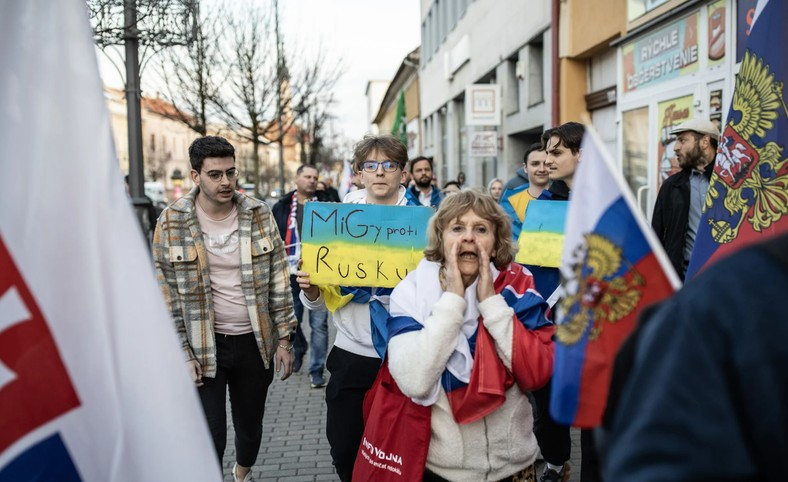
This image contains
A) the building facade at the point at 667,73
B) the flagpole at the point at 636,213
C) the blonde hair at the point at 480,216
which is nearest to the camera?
the flagpole at the point at 636,213

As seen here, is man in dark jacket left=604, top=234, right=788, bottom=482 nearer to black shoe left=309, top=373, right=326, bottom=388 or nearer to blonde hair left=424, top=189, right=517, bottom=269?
blonde hair left=424, top=189, right=517, bottom=269

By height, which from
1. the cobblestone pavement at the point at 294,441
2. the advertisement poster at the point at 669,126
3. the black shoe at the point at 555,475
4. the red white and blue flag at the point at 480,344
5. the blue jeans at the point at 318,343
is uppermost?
the advertisement poster at the point at 669,126

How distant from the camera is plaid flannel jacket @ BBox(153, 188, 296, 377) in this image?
11.5ft

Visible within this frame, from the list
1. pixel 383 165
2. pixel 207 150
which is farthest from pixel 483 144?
pixel 207 150

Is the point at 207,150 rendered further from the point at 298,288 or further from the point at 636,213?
the point at 298,288

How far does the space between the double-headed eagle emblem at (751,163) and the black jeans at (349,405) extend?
159cm

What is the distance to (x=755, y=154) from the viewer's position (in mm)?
2514

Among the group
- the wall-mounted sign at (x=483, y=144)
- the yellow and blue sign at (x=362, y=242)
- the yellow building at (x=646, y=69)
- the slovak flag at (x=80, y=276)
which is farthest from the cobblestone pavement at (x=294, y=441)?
the wall-mounted sign at (x=483, y=144)

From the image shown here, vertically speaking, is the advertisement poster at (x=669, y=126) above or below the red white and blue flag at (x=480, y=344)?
above

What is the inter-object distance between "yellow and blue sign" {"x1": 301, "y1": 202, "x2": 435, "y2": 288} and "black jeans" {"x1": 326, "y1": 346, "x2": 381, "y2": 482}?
15.1 inches

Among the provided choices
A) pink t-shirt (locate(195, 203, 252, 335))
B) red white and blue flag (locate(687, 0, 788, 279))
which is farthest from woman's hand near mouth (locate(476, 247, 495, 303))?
pink t-shirt (locate(195, 203, 252, 335))

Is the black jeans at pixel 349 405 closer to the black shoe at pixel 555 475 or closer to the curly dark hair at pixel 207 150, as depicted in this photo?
the curly dark hair at pixel 207 150

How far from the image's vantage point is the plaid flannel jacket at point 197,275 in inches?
138

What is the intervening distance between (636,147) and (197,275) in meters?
8.34
